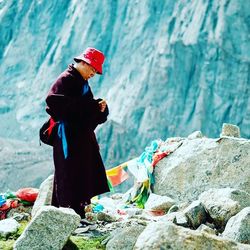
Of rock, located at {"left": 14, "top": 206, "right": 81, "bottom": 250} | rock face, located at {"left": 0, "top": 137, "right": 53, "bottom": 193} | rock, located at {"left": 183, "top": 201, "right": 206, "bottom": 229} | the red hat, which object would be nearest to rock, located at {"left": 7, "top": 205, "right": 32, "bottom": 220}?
the red hat

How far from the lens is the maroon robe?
647 centimetres

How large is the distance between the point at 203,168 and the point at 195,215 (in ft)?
10.1

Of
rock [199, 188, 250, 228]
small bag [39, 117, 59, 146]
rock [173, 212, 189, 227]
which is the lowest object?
rock [173, 212, 189, 227]

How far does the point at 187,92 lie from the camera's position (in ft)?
361

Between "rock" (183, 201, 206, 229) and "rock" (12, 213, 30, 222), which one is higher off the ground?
"rock" (183, 201, 206, 229)

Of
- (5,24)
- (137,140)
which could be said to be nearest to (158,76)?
(137,140)

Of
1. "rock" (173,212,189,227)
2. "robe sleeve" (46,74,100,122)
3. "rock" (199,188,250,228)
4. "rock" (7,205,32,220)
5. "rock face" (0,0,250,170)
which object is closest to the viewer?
"rock" (173,212,189,227)

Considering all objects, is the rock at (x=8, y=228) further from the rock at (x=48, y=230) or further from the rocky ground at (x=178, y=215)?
the rock at (x=48, y=230)

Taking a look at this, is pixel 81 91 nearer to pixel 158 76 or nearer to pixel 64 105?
pixel 64 105

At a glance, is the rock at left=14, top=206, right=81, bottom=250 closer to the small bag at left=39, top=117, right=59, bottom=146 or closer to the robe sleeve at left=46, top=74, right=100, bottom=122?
the robe sleeve at left=46, top=74, right=100, bottom=122

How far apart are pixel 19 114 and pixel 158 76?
126ft

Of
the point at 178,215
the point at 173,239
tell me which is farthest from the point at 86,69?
the point at 173,239

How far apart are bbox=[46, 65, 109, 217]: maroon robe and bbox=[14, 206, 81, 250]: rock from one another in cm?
157

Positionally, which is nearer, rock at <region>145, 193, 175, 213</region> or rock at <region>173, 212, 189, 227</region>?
rock at <region>173, 212, 189, 227</region>
